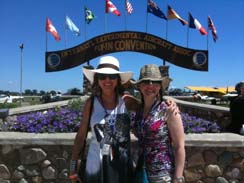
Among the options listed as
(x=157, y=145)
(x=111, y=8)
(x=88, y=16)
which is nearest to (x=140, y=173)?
(x=157, y=145)

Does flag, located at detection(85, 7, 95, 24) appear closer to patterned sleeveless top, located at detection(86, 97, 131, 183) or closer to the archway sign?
the archway sign

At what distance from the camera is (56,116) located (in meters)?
6.29

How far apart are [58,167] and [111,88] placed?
1.92 m

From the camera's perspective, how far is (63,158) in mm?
4422

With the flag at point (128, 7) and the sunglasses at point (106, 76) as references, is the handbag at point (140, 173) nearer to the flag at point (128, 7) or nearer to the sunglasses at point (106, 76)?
the sunglasses at point (106, 76)

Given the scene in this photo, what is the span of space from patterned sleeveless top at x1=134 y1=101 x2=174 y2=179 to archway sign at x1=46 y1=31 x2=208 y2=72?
19529mm

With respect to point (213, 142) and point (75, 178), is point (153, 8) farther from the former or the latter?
point (75, 178)

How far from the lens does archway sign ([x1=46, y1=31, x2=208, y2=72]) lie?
868 inches

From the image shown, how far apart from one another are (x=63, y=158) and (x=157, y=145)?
6.71ft

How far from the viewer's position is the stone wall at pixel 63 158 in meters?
4.34

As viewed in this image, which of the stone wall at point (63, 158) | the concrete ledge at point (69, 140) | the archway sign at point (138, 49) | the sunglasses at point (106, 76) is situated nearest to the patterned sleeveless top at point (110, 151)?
the sunglasses at point (106, 76)

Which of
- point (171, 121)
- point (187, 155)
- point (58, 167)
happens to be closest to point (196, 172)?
point (187, 155)

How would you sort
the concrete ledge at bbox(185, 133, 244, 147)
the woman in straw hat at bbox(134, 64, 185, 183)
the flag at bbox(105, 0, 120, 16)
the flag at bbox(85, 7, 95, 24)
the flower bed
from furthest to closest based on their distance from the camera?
the flag at bbox(85, 7, 95, 24) → the flag at bbox(105, 0, 120, 16) → the flower bed → the concrete ledge at bbox(185, 133, 244, 147) → the woman in straw hat at bbox(134, 64, 185, 183)

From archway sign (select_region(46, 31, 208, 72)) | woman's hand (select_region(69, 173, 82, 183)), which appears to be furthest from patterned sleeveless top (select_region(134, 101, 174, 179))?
archway sign (select_region(46, 31, 208, 72))
